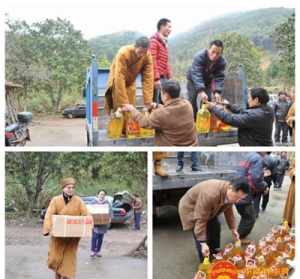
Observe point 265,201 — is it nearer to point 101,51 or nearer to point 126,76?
point 126,76

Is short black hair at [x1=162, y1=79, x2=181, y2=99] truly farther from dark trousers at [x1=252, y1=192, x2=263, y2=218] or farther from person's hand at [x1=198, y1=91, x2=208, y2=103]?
dark trousers at [x1=252, y1=192, x2=263, y2=218]

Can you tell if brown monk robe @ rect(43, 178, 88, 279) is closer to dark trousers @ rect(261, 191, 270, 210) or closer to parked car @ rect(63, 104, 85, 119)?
parked car @ rect(63, 104, 85, 119)

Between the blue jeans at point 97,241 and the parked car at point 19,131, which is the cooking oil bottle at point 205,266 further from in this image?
the parked car at point 19,131

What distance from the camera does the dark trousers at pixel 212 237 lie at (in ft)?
8.67

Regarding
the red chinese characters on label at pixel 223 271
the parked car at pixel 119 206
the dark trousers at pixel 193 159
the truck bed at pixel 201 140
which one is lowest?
the red chinese characters on label at pixel 223 271

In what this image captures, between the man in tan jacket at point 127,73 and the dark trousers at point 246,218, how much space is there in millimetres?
602

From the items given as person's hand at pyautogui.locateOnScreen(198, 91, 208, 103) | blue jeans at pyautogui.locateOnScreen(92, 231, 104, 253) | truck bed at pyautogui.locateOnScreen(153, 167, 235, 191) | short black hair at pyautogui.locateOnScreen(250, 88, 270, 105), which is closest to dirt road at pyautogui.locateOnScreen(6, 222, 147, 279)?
blue jeans at pyautogui.locateOnScreen(92, 231, 104, 253)

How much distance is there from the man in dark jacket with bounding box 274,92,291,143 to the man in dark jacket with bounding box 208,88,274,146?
0.03 meters

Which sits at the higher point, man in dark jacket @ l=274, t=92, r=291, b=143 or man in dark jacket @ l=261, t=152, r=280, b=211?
man in dark jacket @ l=274, t=92, r=291, b=143

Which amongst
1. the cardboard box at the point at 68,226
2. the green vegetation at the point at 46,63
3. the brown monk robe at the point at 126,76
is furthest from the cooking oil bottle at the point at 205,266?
the green vegetation at the point at 46,63

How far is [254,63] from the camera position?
2662 millimetres

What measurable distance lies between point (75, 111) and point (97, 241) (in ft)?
1.73

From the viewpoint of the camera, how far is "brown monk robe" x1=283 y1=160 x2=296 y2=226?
268cm

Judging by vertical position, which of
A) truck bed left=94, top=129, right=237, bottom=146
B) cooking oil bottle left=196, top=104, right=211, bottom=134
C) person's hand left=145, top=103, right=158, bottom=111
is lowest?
truck bed left=94, top=129, right=237, bottom=146
